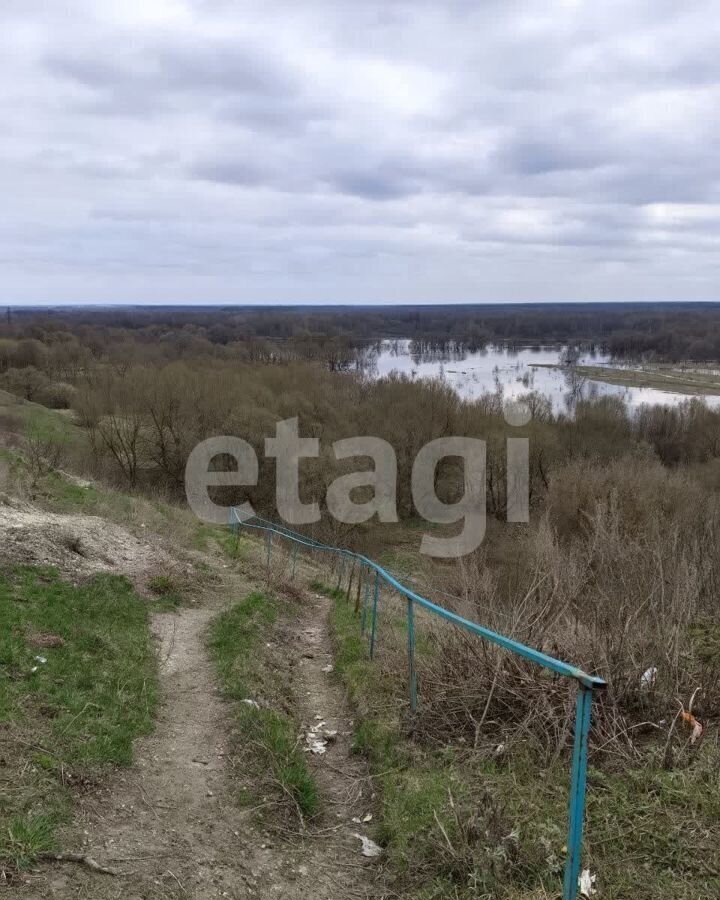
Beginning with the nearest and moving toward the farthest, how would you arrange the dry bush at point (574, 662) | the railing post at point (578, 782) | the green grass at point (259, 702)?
1. the railing post at point (578, 782)
2. the green grass at point (259, 702)
3. the dry bush at point (574, 662)

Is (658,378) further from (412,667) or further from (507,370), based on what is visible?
(412,667)

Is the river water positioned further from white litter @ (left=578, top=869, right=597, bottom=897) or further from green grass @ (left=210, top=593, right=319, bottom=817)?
white litter @ (left=578, top=869, right=597, bottom=897)

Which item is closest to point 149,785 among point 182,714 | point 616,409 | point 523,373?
point 182,714

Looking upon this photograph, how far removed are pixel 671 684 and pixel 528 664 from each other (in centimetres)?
106

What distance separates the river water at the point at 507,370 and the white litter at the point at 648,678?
45140 millimetres

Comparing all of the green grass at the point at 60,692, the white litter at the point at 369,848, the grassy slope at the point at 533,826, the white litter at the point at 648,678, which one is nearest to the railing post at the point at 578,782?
the grassy slope at the point at 533,826

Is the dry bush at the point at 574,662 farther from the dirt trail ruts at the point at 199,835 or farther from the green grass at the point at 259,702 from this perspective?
the green grass at the point at 259,702

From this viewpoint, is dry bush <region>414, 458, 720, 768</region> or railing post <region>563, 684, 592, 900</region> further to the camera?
dry bush <region>414, 458, 720, 768</region>

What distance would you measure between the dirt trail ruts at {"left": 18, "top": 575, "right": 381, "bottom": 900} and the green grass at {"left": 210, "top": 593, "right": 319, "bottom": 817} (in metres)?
0.18

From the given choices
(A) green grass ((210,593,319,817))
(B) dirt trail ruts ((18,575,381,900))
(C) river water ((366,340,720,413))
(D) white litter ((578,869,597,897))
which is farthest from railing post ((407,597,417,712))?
(C) river water ((366,340,720,413))

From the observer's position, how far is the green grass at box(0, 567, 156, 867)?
4297 mm

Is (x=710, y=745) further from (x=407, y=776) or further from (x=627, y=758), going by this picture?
(x=407, y=776)

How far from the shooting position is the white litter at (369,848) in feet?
14.3

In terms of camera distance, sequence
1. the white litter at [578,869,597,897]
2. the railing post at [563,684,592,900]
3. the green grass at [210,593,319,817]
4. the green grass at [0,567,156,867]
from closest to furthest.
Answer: the railing post at [563,684,592,900], the white litter at [578,869,597,897], the green grass at [0,567,156,867], the green grass at [210,593,319,817]
